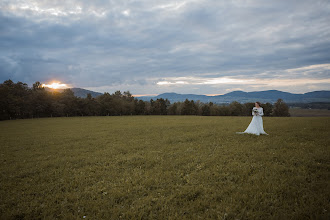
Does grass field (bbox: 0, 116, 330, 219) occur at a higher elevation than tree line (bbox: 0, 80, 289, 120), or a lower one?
lower

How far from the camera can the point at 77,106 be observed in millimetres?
99312

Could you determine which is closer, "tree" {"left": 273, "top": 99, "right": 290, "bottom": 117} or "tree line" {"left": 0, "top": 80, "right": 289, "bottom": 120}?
"tree line" {"left": 0, "top": 80, "right": 289, "bottom": 120}

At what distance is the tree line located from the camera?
7881 cm

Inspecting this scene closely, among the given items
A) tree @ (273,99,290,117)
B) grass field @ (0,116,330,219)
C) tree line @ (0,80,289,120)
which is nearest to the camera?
grass field @ (0,116,330,219)

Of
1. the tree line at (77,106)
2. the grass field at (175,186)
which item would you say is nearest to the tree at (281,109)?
the tree line at (77,106)

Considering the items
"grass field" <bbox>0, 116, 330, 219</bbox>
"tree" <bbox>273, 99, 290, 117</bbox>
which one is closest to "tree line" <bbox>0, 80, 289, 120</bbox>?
"tree" <bbox>273, 99, 290, 117</bbox>

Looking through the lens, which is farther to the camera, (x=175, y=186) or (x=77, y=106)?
(x=77, y=106)

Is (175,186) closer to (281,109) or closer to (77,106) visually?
(77,106)

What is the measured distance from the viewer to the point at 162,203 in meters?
7.15

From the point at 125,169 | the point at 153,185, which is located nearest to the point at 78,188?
the point at 125,169

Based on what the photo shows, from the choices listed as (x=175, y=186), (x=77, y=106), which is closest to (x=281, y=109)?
(x=175, y=186)

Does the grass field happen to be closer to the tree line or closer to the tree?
the tree line

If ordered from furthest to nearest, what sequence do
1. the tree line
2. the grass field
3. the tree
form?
the tree < the tree line < the grass field

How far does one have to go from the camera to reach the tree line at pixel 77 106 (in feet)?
259
